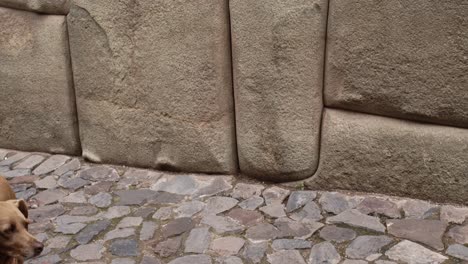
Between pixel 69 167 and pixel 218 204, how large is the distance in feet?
3.47

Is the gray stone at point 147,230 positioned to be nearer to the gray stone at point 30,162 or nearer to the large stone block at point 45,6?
the gray stone at point 30,162

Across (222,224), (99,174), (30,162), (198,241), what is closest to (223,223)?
(222,224)

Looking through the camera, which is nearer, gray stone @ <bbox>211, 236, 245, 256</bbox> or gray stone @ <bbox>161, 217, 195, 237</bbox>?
gray stone @ <bbox>211, 236, 245, 256</bbox>

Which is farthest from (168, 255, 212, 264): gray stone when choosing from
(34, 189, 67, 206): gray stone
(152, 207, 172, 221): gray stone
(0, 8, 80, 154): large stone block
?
(0, 8, 80, 154): large stone block

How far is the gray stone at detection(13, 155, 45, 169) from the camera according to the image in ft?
13.2

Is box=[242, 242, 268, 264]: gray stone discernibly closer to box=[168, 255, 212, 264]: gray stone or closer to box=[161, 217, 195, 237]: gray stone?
box=[168, 255, 212, 264]: gray stone

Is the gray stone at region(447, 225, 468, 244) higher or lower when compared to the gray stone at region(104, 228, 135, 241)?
higher

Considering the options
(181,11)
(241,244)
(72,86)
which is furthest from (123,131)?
(241,244)

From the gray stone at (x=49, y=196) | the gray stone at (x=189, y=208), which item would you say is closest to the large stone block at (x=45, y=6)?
the gray stone at (x=49, y=196)

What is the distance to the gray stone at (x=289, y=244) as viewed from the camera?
299 centimetres

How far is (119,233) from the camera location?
3.20 metres

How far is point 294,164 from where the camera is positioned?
3.51 meters

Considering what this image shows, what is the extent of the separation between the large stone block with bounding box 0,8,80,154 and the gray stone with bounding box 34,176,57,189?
0.34m

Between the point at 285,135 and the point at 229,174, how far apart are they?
43cm
